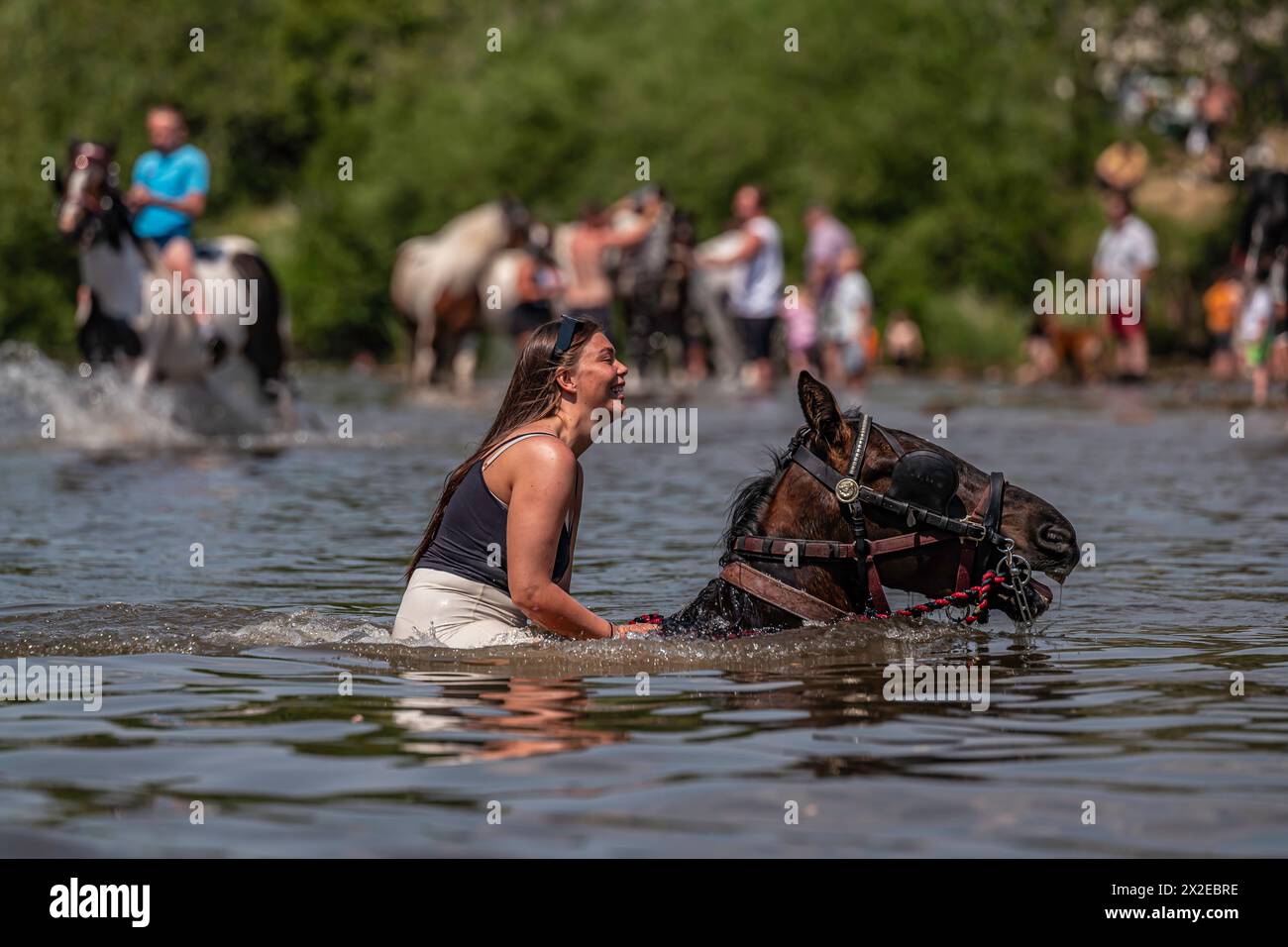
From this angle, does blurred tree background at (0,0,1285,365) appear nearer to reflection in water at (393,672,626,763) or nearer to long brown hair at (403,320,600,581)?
long brown hair at (403,320,600,581)

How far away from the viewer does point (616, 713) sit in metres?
6.48

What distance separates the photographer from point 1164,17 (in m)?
33.5

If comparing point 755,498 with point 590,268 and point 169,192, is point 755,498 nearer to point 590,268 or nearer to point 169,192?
point 169,192

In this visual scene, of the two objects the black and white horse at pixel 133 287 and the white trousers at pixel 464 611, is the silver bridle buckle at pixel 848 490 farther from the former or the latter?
the black and white horse at pixel 133 287

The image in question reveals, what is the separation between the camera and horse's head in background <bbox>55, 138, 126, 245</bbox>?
57.9 ft

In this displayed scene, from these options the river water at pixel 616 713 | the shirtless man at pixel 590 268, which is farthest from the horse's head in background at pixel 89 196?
the shirtless man at pixel 590 268

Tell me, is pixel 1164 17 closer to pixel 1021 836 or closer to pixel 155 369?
pixel 155 369

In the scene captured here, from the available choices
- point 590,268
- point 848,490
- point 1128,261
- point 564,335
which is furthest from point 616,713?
point 1128,261

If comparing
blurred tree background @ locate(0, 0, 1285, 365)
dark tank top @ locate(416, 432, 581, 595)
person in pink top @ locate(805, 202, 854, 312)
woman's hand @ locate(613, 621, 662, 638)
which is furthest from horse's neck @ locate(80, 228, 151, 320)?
blurred tree background @ locate(0, 0, 1285, 365)

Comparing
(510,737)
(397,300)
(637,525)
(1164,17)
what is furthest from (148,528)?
(1164,17)

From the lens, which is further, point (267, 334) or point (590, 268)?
point (590, 268)

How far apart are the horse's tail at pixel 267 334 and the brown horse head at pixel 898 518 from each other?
1391 cm

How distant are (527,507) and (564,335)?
Result: 54 centimetres
